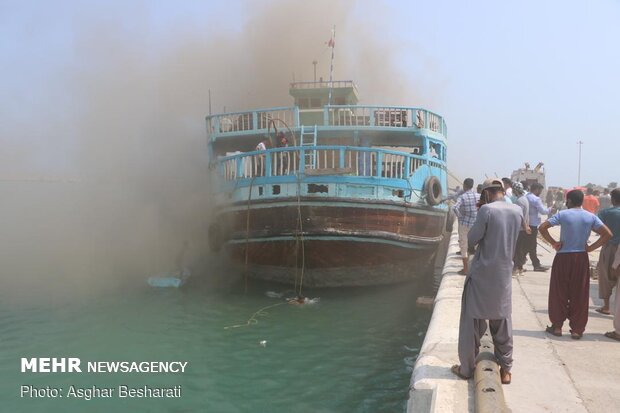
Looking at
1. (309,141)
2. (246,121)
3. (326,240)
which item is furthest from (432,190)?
(246,121)

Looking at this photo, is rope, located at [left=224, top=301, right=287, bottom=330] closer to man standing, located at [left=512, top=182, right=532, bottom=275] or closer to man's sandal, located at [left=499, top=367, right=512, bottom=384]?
man standing, located at [left=512, top=182, right=532, bottom=275]

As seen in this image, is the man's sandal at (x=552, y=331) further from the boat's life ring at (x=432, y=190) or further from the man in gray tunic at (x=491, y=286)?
the boat's life ring at (x=432, y=190)

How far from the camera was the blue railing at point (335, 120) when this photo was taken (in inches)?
440

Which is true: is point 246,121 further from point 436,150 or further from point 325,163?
point 436,150

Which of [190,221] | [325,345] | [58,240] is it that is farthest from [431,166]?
[58,240]

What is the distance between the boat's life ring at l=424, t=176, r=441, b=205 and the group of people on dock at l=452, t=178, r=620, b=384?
2.50 meters

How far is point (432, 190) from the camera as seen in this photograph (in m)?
10.7

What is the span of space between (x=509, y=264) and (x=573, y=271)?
1.70 metres

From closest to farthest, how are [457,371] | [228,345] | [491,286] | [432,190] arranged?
[491,286] < [457,371] < [228,345] < [432,190]

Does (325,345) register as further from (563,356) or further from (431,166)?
(431,166)

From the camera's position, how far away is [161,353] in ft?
22.3

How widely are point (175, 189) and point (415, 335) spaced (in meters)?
9.68

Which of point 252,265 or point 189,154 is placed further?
point 189,154

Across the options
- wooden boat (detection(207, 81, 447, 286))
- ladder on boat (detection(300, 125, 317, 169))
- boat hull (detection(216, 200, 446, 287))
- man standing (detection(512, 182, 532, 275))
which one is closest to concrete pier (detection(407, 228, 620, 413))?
man standing (detection(512, 182, 532, 275))
